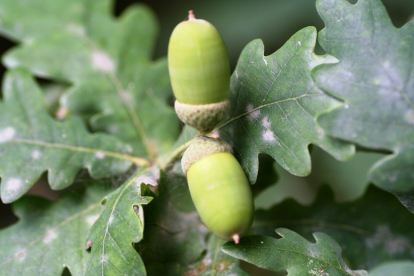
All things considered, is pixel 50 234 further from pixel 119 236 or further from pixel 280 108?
pixel 280 108

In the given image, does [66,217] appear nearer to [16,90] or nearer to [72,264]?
[72,264]

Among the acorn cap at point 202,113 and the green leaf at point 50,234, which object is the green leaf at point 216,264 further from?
the acorn cap at point 202,113

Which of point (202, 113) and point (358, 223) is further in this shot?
point (358, 223)

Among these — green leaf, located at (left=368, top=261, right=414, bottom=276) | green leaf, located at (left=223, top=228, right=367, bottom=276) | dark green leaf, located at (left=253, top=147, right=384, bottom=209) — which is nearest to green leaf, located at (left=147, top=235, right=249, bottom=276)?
green leaf, located at (left=223, top=228, right=367, bottom=276)

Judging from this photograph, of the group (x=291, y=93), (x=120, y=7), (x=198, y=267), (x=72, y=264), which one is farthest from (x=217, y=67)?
(x=120, y=7)

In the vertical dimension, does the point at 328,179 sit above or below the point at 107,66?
below

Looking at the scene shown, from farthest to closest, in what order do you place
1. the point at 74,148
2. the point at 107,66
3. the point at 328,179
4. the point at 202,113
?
1. the point at 328,179
2. the point at 107,66
3. the point at 74,148
4. the point at 202,113

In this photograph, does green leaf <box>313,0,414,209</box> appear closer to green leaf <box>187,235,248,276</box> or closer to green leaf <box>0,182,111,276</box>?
green leaf <box>187,235,248,276</box>

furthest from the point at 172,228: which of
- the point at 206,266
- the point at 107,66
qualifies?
the point at 107,66
